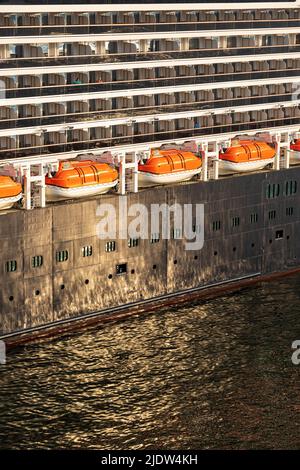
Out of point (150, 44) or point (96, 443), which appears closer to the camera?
point (96, 443)

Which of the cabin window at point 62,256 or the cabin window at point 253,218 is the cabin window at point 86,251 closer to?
the cabin window at point 62,256

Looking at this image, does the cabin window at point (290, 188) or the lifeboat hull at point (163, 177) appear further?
the cabin window at point (290, 188)

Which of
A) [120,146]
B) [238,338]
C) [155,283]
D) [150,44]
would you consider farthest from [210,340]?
[150,44]

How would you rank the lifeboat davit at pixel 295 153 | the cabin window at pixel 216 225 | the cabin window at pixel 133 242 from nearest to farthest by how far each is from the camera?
the cabin window at pixel 133 242, the cabin window at pixel 216 225, the lifeboat davit at pixel 295 153

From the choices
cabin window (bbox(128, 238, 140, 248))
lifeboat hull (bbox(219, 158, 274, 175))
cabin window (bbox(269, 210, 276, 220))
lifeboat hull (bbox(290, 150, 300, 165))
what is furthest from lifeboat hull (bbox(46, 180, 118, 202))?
lifeboat hull (bbox(290, 150, 300, 165))

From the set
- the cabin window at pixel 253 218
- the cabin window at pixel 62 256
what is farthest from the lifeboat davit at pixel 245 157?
the cabin window at pixel 62 256
